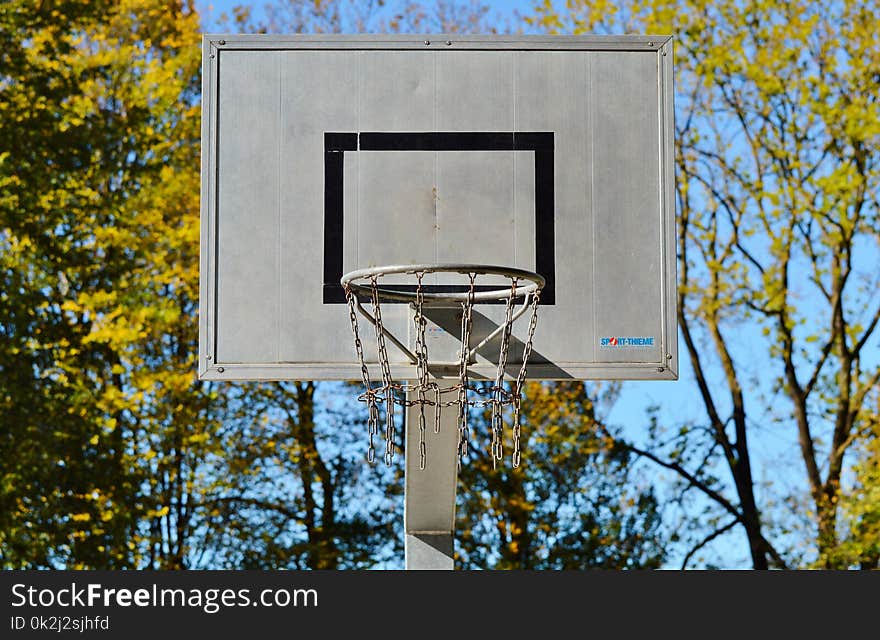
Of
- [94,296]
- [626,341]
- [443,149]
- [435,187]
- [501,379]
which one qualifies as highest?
[94,296]

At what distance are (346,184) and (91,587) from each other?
367 centimetres

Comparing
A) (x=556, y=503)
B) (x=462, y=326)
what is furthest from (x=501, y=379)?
(x=556, y=503)

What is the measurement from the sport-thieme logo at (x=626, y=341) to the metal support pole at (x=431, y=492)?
70 cm

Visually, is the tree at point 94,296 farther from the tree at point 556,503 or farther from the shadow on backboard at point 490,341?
the shadow on backboard at point 490,341

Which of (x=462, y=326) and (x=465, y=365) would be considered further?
(x=462, y=326)

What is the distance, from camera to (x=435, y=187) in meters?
4.18

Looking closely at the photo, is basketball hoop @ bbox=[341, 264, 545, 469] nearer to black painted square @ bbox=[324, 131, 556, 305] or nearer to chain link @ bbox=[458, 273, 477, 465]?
chain link @ bbox=[458, 273, 477, 465]

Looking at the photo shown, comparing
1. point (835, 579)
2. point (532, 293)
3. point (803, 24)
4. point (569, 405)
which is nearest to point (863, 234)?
point (803, 24)

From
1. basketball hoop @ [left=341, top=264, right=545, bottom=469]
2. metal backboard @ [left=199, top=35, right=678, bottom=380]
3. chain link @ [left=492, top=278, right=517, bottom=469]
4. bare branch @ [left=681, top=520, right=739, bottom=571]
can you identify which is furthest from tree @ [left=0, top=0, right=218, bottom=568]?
chain link @ [left=492, top=278, right=517, bottom=469]

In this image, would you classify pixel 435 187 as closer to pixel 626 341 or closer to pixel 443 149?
pixel 443 149

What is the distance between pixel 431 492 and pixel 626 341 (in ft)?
4.11

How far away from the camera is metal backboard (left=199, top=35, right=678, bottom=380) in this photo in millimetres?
4094

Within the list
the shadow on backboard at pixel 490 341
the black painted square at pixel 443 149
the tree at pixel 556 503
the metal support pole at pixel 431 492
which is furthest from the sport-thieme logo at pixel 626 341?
the tree at pixel 556 503

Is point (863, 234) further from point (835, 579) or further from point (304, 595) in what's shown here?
point (304, 595)
